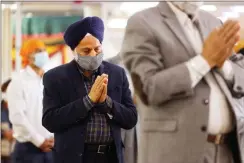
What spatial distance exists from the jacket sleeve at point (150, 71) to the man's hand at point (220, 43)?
0.07 m

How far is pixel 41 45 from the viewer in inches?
64.7

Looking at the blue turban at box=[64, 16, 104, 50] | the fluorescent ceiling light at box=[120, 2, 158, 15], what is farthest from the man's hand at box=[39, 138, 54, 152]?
the fluorescent ceiling light at box=[120, 2, 158, 15]

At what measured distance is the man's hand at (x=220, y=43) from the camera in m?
1.23

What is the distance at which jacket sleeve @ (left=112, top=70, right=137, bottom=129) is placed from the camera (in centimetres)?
138

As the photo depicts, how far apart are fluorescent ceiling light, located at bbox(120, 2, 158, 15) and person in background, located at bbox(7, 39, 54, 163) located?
30 cm

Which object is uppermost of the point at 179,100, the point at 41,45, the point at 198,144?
the point at 41,45

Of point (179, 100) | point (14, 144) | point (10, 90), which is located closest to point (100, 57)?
point (179, 100)

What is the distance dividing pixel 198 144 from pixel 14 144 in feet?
2.50

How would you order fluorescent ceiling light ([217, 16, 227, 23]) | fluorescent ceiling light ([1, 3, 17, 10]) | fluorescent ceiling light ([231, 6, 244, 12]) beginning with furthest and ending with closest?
fluorescent ceiling light ([1, 3, 17, 10])
fluorescent ceiling light ([231, 6, 244, 12])
fluorescent ceiling light ([217, 16, 227, 23])

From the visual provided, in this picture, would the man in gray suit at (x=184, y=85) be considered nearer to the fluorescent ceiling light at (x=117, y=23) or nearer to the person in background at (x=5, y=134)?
the fluorescent ceiling light at (x=117, y=23)

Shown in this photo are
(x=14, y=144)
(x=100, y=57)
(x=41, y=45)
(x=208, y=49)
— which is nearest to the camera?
(x=208, y=49)

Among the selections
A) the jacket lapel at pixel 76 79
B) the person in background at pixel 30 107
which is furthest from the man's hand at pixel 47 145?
the jacket lapel at pixel 76 79

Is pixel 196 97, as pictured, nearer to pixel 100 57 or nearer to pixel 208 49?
pixel 208 49

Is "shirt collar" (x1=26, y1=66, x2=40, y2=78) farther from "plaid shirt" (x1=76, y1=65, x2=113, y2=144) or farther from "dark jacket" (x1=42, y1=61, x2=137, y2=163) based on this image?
"plaid shirt" (x1=76, y1=65, x2=113, y2=144)
